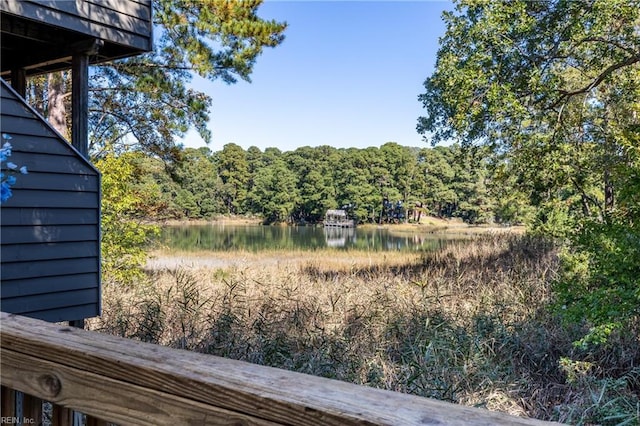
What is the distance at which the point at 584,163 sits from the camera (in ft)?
31.1

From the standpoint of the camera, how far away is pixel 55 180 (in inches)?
161

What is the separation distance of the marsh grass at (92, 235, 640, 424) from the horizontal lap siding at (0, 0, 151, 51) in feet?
9.34

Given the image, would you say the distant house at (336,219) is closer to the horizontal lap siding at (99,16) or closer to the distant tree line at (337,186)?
the distant tree line at (337,186)

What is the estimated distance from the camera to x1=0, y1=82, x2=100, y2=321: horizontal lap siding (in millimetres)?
3764

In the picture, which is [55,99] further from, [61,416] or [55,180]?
[61,416]

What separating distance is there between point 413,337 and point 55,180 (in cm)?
356

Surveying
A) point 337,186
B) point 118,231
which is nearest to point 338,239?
point 118,231

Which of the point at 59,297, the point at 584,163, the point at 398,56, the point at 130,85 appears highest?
the point at 398,56

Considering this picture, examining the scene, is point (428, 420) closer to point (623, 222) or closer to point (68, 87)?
point (623, 222)

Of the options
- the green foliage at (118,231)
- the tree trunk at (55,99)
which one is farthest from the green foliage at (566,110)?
the tree trunk at (55,99)

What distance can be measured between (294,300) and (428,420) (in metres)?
5.58

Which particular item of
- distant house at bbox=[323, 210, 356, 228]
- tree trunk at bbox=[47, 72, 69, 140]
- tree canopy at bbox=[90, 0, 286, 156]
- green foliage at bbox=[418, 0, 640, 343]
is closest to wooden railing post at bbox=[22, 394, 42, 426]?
green foliage at bbox=[418, 0, 640, 343]

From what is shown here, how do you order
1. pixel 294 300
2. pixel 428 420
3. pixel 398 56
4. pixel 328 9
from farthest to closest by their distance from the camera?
pixel 398 56
pixel 328 9
pixel 294 300
pixel 428 420

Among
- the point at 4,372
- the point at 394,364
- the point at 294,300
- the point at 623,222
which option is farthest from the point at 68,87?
the point at 4,372
